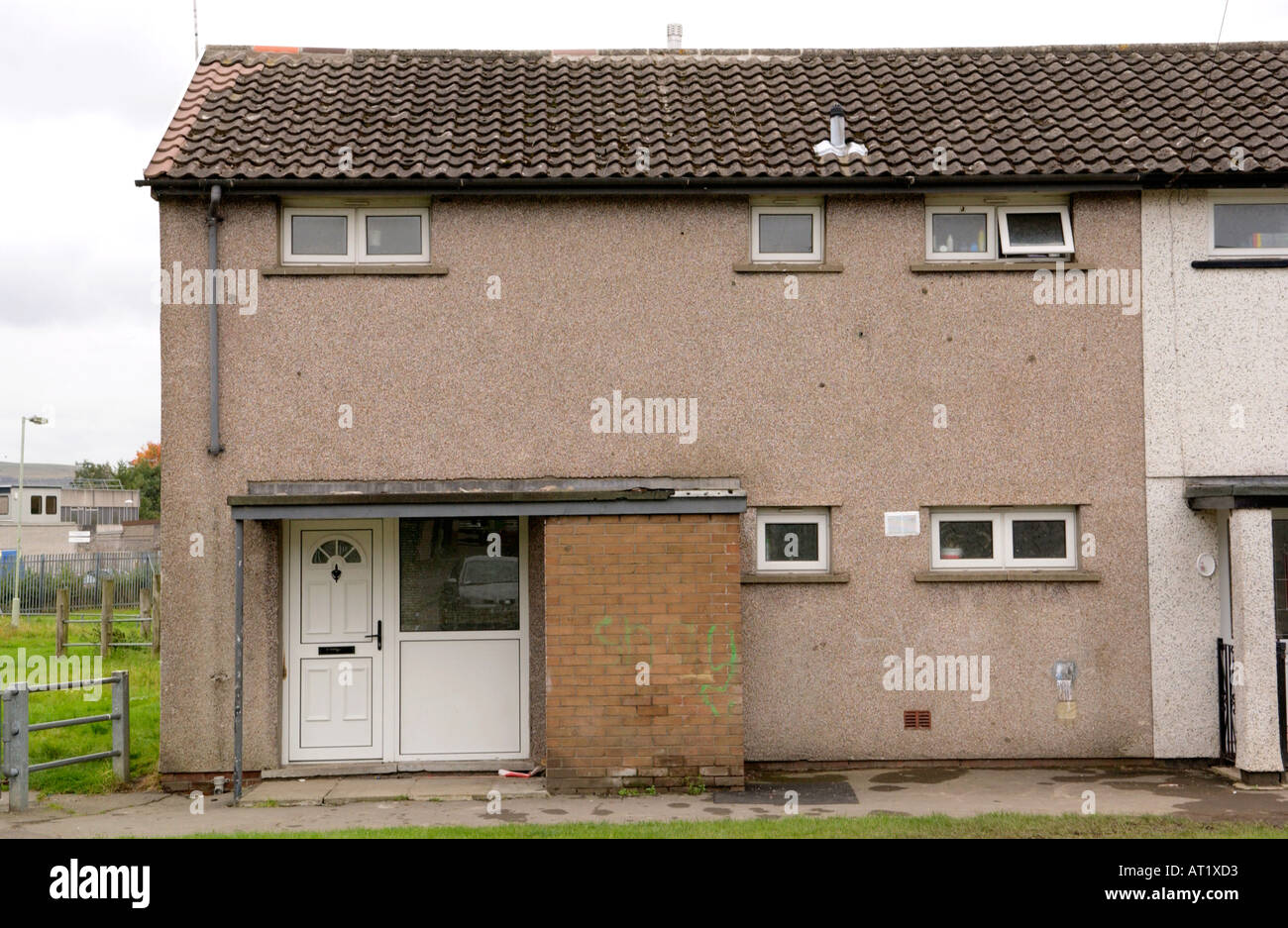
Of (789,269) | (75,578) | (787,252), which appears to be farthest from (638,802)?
(75,578)

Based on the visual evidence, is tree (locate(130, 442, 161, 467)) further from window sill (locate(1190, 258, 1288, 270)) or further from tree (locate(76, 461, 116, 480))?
window sill (locate(1190, 258, 1288, 270))

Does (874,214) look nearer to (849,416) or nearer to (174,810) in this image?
(849,416)

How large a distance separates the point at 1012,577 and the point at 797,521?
182 cm

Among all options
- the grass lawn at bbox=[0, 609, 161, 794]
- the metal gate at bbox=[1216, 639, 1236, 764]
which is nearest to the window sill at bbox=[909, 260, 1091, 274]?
the metal gate at bbox=[1216, 639, 1236, 764]

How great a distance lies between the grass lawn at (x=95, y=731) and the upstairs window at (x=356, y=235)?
4596mm

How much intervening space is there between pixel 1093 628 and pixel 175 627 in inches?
295

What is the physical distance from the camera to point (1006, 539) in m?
9.62

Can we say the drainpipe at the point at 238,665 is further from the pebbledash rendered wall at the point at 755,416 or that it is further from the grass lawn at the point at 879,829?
the grass lawn at the point at 879,829

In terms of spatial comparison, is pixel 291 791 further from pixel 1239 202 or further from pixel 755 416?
pixel 1239 202

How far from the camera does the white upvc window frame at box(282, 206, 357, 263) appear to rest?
31.6ft

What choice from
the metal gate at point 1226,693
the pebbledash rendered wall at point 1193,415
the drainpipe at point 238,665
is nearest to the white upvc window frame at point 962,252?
the pebbledash rendered wall at point 1193,415

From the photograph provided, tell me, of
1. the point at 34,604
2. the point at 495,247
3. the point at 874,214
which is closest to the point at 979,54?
the point at 874,214

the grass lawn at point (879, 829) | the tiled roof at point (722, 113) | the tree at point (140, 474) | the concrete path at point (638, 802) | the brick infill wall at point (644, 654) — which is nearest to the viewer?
the grass lawn at point (879, 829)

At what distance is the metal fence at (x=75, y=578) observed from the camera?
2884 centimetres
